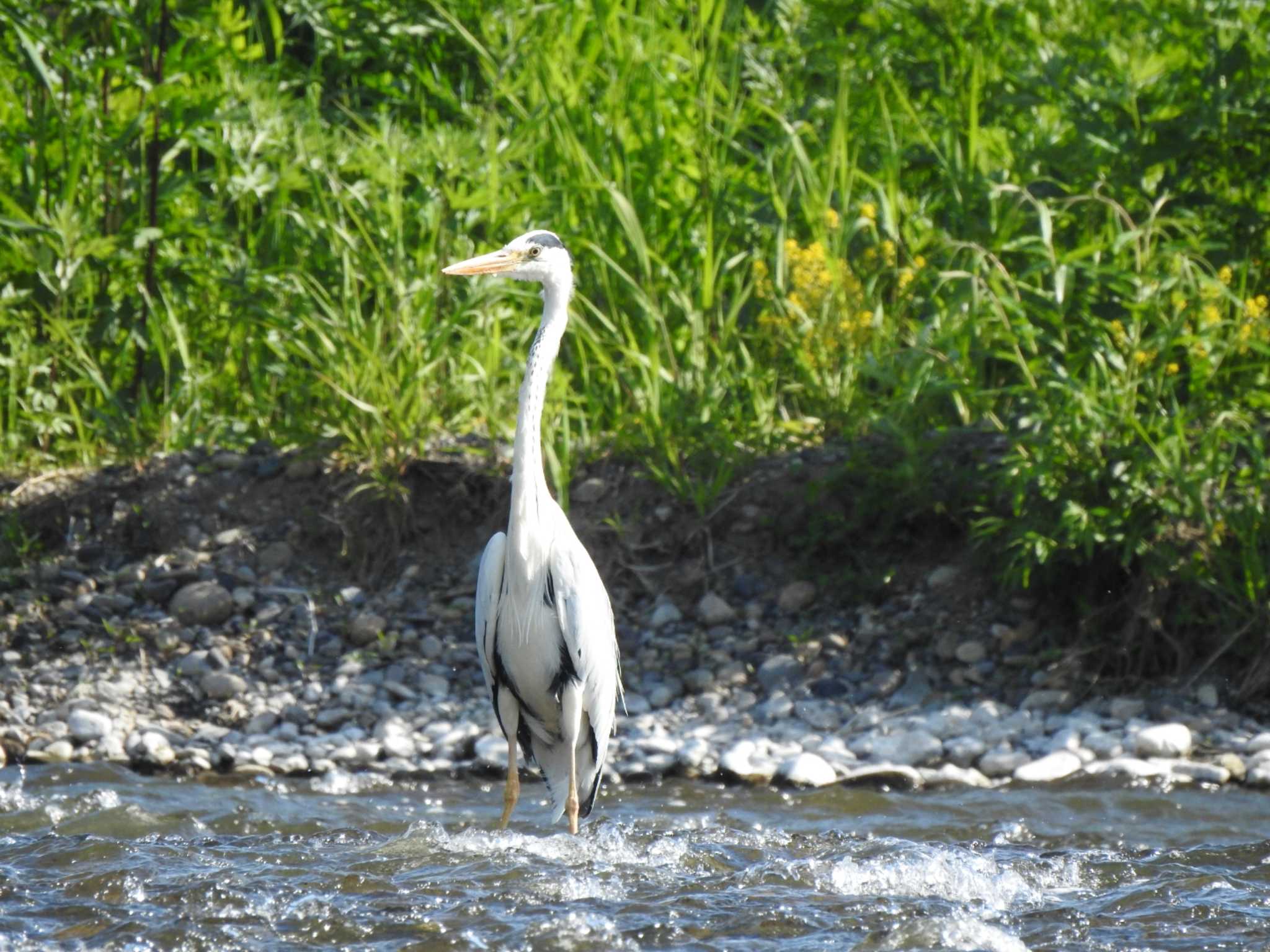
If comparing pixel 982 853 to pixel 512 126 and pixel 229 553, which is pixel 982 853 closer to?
pixel 229 553

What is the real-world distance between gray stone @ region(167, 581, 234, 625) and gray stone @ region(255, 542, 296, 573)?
26 centimetres

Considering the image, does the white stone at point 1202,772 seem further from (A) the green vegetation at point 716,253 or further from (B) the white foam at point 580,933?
(B) the white foam at point 580,933

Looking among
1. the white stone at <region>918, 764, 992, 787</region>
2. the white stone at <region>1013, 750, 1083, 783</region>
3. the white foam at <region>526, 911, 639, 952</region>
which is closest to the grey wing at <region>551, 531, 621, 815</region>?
the white foam at <region>526, 911, 639, 952</region>

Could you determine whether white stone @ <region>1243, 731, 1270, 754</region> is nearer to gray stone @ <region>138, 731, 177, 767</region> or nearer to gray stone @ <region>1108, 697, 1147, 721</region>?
gray stone @ <region>1108, 697, 1147, 721</region>

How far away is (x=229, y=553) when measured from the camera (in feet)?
20.2

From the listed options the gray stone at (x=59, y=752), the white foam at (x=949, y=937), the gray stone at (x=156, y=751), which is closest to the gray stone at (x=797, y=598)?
the gray stone at (x=156, y=751)

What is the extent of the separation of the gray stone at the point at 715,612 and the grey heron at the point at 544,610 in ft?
4.11

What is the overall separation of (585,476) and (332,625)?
118cm

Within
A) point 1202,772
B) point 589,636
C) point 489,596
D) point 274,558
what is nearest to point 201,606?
point 274,558

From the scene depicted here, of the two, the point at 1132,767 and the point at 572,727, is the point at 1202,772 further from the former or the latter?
the point at 572,727

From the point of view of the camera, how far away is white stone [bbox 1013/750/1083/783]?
195 inches

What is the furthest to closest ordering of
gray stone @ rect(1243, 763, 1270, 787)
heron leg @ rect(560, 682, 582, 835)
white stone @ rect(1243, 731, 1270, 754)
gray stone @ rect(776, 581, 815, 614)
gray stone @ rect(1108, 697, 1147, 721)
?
gray stone @ rect(776, 581, 815, 614) < gray stone @ rect(1108, 697, 1147, 721) < white stone @ rect(1243, 731, 1270, 754) < gray stone @ rect(1243, 763, 1270, 787) < heron leg @ rect(560, 682, 582, 835)

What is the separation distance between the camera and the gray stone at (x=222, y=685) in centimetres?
559

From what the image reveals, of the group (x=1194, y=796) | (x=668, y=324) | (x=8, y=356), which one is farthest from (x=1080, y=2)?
(x=8, y=356)
